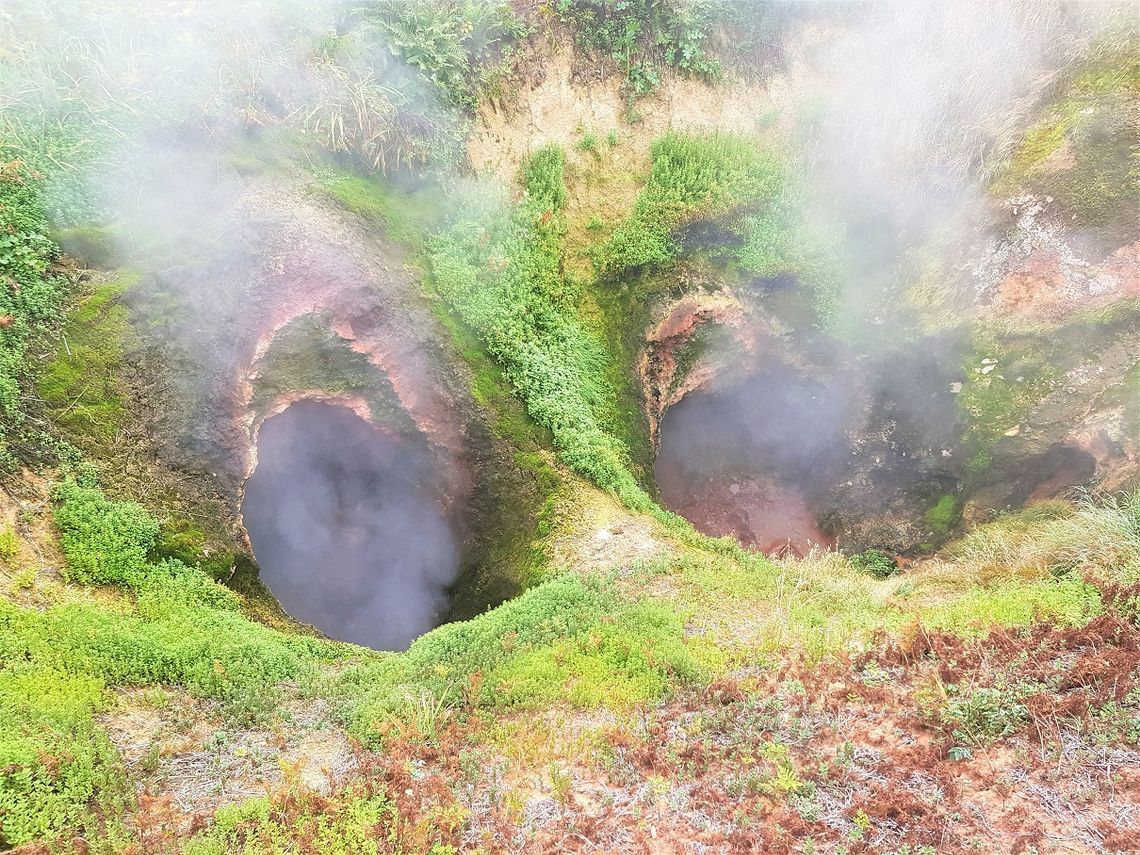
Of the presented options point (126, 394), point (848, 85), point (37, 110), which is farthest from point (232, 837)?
point (848, 85)

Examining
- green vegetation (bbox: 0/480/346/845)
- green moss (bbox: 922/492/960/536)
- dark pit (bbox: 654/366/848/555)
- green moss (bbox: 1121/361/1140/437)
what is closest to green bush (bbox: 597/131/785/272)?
dark pit (bbox: 654/366/848/555)

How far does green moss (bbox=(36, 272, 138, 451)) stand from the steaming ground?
2731 mm

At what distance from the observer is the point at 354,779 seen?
17.5ft

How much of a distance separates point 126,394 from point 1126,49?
1611 centimetres

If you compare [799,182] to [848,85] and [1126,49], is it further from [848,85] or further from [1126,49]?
[1126,49]

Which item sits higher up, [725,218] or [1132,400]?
[725,218]

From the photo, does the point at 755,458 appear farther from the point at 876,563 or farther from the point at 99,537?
the point at 99,537

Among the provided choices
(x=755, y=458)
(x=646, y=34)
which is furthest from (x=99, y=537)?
(x=646, y=34)

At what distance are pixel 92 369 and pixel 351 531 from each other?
4952 mm

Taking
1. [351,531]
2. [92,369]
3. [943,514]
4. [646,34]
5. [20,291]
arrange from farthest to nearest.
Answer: [943,514]
[646,34]
[351,531]
[92,369]
[20,291]

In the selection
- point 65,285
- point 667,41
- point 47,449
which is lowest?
point 47,449

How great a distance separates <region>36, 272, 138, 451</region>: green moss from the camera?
25.1 feet

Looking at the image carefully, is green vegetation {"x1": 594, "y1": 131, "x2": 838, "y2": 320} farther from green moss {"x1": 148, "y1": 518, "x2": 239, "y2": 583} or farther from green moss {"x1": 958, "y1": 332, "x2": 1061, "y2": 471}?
green moss {"x1": 148, "y1": 518, "x2": 239, "y2": 583}

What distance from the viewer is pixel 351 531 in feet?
38.3
